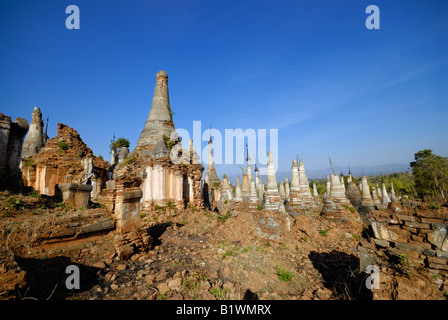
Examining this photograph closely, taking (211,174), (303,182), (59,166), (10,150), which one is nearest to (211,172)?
(211,174)

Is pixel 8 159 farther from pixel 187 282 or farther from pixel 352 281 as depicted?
pixel 352 281

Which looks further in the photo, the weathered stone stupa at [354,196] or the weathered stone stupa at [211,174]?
the weathered stone stupa at [211,174]

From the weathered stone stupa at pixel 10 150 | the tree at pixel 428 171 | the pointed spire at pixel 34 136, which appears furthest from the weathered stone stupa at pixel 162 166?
the tree at pixel 428 171

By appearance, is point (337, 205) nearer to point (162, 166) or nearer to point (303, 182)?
point (303, 182)

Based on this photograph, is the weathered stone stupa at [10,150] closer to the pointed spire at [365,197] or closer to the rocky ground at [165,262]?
the rocky ground at [165,262]

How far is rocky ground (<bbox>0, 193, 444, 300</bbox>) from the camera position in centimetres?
444

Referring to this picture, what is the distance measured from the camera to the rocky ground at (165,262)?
4.44m

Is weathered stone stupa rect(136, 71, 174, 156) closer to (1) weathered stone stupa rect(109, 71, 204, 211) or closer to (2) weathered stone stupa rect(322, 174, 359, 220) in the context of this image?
(1) weathered stone stupa rect(109, 71, 204, 211)

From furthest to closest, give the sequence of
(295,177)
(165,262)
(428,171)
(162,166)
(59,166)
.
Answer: (428,171), (59,166), (162,166), (295,177), (165,262)

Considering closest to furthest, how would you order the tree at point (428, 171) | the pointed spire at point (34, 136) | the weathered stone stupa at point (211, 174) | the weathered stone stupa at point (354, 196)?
the weathered stone stupa at point (354, 196) → the pointed spire at point (34, 136) → the tree at point (428, 171) → the weathered stone stupa at point (211, 174)

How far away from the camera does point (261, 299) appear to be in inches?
183

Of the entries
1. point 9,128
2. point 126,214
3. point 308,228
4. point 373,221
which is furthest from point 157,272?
point 9,128

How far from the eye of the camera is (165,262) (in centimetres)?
643

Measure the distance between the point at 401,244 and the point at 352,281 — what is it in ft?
4.96
